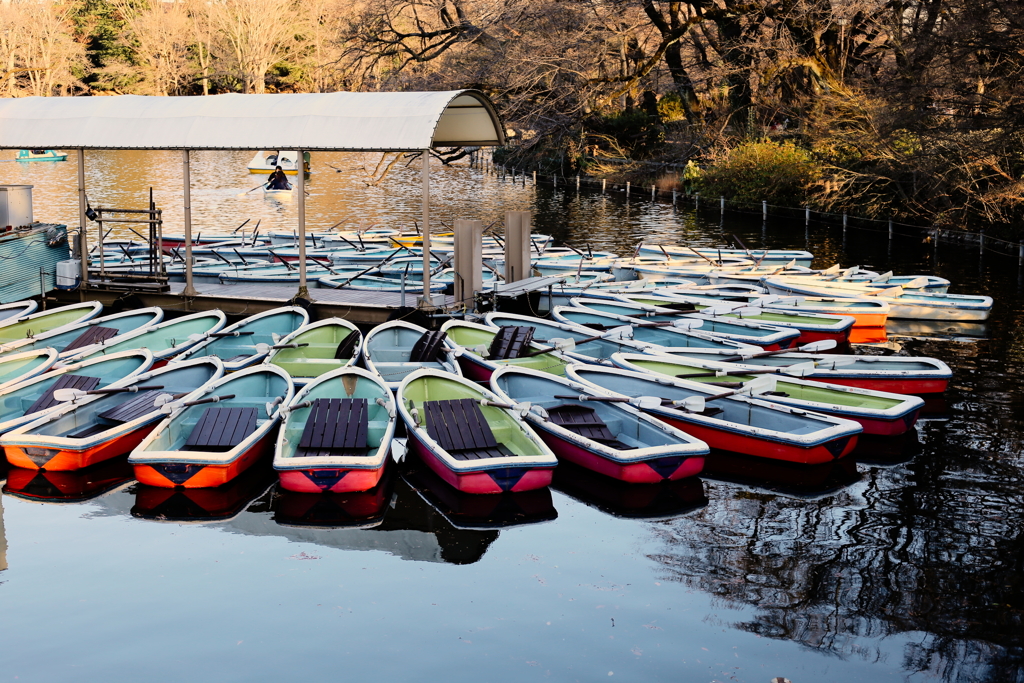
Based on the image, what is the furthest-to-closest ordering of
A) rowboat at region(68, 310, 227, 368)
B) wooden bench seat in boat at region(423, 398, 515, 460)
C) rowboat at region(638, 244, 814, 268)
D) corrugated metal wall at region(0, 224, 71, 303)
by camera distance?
rowboat at region(638, 244, 814, 268) → corrugated metal wall at region(0, 224, 71, 303) → rowboat at region(68, 310, 227, 368) → wooden bench seat in boat at region(423, 398, 515, 460)

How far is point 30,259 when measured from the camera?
16.3 m

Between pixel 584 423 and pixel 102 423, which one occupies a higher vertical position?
pixel 584 423

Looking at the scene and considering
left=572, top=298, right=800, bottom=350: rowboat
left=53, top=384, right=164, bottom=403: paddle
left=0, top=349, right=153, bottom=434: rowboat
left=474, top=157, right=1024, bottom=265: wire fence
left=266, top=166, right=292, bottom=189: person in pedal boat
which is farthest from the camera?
left=266, top=166, right=292, bottom=189: person in pedal boat

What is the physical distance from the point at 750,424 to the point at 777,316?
5.70 meters

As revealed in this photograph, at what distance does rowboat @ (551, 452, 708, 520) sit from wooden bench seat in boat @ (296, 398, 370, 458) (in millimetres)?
2200

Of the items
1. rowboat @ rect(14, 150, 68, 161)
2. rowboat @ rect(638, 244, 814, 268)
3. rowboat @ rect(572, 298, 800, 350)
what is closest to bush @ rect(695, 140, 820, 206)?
rowboat @ rect(638, 244, 814, 268)

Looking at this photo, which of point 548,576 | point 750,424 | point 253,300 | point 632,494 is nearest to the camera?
point 548,576

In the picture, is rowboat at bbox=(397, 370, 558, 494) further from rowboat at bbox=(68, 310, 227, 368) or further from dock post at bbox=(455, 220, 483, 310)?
rowboat at bbox=(68, 310, 227, 368)

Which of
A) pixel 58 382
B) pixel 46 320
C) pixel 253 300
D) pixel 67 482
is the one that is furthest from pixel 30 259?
pixel 67 482

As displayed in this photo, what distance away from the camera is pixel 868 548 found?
355 inches

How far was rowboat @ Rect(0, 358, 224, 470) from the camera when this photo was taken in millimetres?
10062

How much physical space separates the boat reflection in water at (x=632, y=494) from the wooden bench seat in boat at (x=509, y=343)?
297cm

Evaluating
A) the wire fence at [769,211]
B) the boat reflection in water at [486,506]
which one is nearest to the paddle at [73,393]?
the boat reflection in water at [486,506]

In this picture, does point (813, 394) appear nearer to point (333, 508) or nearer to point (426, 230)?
point (426, 230)
